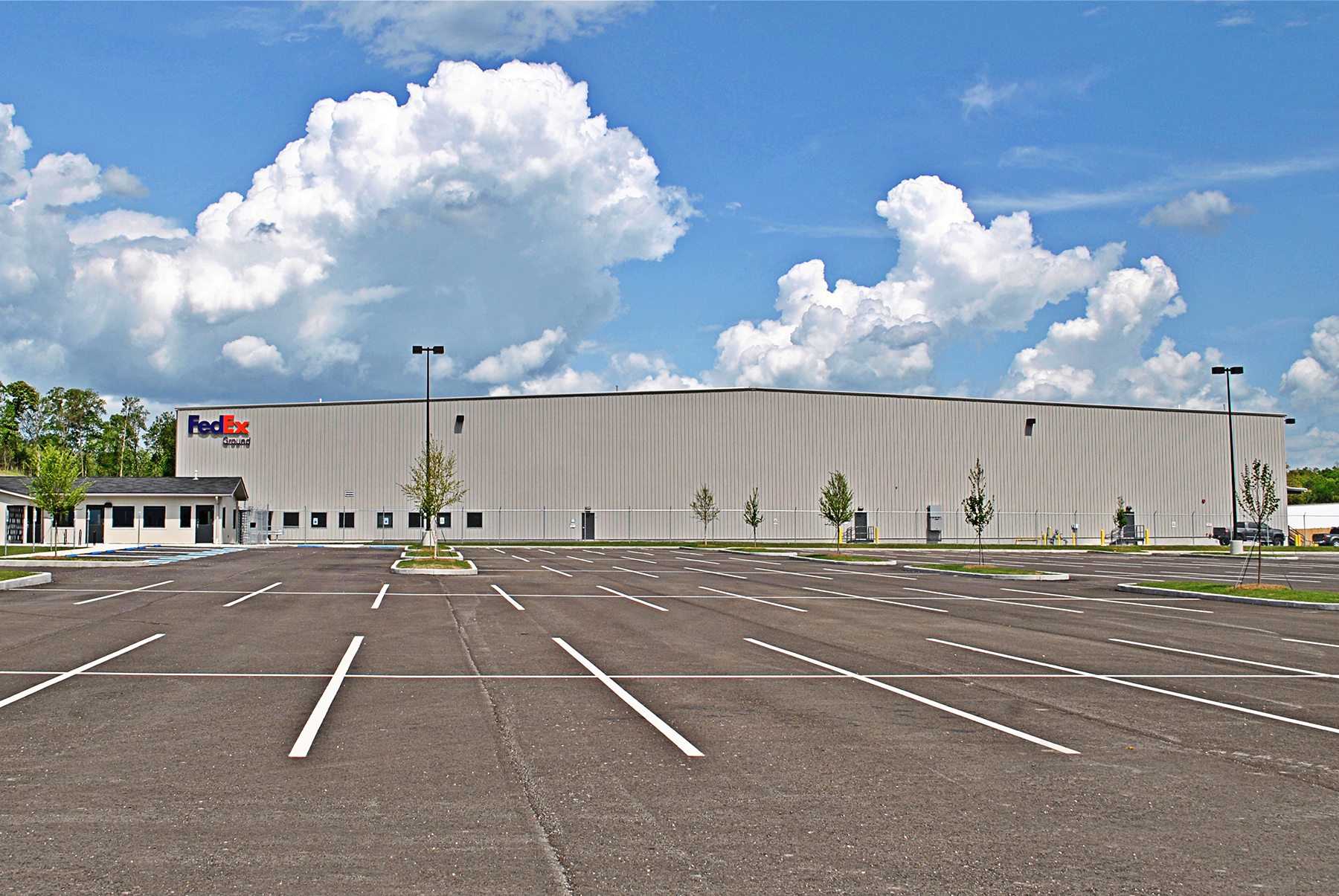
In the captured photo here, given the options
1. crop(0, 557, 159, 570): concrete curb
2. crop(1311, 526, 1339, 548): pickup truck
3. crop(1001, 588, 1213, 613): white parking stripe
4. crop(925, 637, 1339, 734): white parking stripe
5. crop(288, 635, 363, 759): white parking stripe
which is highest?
crop(288, 635, 363, 759): white parking stripe

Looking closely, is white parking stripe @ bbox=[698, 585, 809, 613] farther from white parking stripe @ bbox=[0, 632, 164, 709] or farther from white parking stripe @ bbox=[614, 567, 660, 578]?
white parking stripe @ bbox=[0, 632, 164, 709]

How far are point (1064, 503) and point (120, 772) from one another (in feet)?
245

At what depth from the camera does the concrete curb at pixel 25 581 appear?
24281 mm

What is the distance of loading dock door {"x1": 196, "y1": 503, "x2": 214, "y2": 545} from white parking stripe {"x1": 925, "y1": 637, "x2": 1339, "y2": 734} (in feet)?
189

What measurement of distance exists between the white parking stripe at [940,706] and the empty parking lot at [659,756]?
52mm

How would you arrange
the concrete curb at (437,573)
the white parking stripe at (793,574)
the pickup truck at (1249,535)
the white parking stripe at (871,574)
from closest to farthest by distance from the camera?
the concrete curb at (437,573)
the white parking stripe at (793,574)
the white parking stripe at (871,574)
the pickup truck at (1249,535)

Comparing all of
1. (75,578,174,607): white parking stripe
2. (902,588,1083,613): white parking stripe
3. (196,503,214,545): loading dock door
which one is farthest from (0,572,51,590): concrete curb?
(196,503,214,545): loading dock door

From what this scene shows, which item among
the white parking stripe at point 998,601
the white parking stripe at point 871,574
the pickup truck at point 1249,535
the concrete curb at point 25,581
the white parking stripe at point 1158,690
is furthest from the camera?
the pickup truck at point 1249,535

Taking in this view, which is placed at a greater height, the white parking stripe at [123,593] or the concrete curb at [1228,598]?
the white parking stripe at [123,593]

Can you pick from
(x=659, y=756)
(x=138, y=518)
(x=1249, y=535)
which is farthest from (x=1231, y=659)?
(x=1249, y=535)

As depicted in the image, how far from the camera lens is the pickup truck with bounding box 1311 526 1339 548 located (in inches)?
2948

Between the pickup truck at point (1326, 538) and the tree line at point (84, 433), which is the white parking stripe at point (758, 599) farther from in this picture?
the tree line at point (84, 433)

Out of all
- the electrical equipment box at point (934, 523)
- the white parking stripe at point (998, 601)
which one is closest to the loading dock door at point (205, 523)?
the electrical equipment box at point (934, 523)

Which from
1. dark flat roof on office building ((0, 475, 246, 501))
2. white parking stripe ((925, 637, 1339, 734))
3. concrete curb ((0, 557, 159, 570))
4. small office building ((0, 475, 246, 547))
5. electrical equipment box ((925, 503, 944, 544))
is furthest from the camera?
electrical equipment box ((925, 503, 944, 544))
